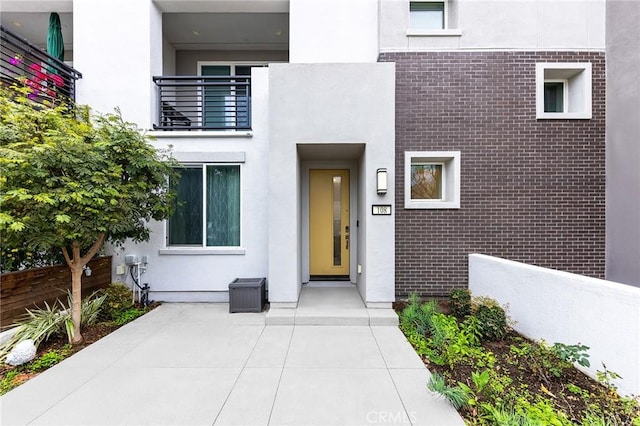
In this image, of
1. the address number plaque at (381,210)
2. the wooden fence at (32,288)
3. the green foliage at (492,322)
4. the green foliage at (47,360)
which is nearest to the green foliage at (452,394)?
the green foliage at (492,322)

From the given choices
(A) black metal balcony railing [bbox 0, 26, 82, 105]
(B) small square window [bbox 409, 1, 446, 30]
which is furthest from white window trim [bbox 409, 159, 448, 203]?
(A) black metal balcony railing [bbox 0, 26, 82, 105]

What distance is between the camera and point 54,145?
11.6 ft

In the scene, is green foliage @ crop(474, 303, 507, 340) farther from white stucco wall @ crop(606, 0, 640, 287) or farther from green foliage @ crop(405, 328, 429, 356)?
white stucco wall @ crop(606, 0, 640, 287)

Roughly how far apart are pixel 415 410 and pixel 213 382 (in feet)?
6.78

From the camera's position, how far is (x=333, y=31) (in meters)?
5.77

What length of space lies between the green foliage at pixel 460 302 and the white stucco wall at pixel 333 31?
4.93m

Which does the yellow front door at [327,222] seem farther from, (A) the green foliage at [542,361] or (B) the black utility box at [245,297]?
(A) the green foliage at [542,361]

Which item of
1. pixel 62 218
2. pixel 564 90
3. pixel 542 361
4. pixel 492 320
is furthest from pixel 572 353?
pixel 62 218

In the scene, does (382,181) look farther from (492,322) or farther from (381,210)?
(492,322)

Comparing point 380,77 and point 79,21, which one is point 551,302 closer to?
point 380,77

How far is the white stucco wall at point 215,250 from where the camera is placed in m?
5.53

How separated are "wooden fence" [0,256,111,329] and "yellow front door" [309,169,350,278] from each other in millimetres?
4361

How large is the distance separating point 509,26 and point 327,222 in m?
5.32

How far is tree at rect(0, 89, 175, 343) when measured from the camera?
3.37 metres
